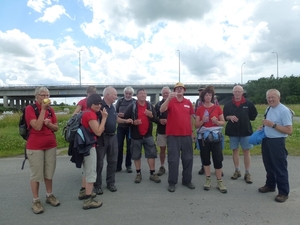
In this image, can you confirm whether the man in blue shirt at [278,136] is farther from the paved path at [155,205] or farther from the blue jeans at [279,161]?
the paved path at [155,205]

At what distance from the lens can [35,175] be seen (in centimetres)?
352

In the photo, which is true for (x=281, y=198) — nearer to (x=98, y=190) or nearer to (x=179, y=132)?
(x=179, y=132)

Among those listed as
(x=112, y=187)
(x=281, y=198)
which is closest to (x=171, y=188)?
(x=112, y=187)

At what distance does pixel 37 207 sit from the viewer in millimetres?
3434

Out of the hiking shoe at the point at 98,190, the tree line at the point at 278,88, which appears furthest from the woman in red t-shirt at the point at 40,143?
the tree line at the point at 278,88

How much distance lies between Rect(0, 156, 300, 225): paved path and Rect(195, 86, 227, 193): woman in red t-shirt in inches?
13.8

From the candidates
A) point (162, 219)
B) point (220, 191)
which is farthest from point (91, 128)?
point (220, 191)

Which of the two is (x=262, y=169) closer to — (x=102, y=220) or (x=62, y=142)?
(x=102, y=220)

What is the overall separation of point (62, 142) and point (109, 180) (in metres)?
5.31

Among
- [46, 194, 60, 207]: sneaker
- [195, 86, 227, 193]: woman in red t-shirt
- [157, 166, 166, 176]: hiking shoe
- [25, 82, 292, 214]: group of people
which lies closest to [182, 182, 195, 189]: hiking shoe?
[25, 82, 292, 214]: group of people

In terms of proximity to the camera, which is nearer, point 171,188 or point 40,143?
point 40,143

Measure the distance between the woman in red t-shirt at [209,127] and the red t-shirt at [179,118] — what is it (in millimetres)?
197

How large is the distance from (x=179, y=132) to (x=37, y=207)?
2647mm

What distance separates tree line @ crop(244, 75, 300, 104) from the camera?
166 ft
